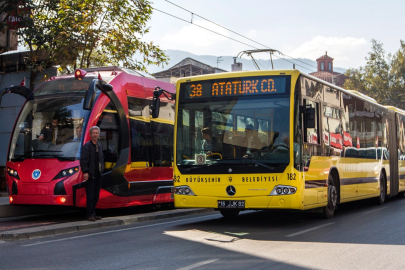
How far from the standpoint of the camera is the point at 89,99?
1087cm

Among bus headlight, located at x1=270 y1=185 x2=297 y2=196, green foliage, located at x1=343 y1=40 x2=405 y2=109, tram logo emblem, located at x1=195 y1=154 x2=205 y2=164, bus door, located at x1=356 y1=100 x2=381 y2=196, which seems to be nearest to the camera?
bus headlight, located at x1=270 y1=185 x2=297 y2=196

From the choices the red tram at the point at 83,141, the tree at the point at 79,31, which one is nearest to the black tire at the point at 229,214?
the red tram at the point at 83,141

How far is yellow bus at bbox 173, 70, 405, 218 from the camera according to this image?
389 inches

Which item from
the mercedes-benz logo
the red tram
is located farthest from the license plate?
the red tram

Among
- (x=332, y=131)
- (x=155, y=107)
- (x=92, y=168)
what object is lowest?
(x=92, y=168)

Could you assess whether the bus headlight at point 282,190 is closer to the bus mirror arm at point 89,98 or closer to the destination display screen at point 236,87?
the destination display screen at point 236,87

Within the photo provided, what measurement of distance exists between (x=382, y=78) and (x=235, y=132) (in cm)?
6000

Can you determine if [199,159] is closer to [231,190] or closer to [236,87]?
[231,190]

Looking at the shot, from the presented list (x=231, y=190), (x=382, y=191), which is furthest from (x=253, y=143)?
(x=382, y=191)

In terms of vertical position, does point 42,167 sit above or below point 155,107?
below

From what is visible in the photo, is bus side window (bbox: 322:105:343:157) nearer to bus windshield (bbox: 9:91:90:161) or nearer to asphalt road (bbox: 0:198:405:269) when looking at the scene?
asphalt road (bbox: 0:198:405:269)

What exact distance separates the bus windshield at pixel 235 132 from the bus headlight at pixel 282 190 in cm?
43

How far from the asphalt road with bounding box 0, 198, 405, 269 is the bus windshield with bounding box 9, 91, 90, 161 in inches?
93.0

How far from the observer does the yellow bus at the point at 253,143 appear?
989 cm
